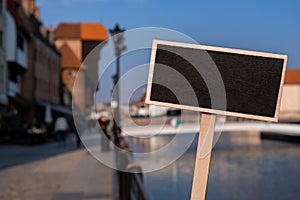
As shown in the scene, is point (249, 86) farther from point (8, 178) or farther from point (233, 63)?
point (8, 178)

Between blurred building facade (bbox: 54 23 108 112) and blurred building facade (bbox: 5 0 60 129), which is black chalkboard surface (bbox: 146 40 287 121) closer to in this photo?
blurred building facade (bbox: 5 0 60 129)

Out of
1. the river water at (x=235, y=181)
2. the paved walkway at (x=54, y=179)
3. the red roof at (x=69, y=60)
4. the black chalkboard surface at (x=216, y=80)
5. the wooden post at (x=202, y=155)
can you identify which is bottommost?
the river water at (x=235, y=181)

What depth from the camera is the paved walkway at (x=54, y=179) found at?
30.9 ft

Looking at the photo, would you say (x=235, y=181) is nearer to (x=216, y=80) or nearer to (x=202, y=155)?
(x=202, y=155)

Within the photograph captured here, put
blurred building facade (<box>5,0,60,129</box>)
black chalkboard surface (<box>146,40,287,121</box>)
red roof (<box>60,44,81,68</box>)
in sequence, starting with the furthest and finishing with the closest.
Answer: red roof (<box>60,44,81,68</box>) < blurred building facade (<box>5,0,60,129</box>) < black chalkboard surface (<box>146,40,287,121</box>)

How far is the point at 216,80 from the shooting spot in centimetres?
246

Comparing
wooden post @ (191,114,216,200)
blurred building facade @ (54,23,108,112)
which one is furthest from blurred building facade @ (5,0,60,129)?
wooden post @ (191,114,216,200)

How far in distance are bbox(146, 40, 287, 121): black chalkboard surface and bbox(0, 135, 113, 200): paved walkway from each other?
6.70 meters

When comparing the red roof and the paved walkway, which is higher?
the red roof

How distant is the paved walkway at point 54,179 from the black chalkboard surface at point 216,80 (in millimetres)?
6700

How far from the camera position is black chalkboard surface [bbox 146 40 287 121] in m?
2.42

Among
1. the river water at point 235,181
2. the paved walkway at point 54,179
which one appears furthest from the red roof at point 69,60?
the paved walkway at point 54,179

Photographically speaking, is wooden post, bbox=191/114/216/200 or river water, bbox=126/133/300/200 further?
river water, bbox=126/133/300/200

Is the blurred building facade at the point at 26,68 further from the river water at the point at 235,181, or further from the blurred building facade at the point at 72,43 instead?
the river water at the point at 235,181
